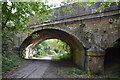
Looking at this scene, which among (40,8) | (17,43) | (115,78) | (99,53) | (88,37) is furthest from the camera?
(17,43)

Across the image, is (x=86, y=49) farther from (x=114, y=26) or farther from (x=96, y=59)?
(x=114, y=26)

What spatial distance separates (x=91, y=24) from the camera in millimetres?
8844

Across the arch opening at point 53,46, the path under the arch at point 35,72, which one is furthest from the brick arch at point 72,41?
the arch opening at point 53,46

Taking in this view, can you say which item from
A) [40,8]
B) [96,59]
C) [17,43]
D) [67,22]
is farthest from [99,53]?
[17,43]

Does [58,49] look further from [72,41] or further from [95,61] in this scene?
[95,61]

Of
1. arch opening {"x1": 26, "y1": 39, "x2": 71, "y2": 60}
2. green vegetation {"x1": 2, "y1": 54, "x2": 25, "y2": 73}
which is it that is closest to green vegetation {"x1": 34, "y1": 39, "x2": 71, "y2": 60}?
arch opening {"x1": 26, "y1": 39, "x2": 71, "y2": 60}

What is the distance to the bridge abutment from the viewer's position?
8359 mm

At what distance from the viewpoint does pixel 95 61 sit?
843 cm

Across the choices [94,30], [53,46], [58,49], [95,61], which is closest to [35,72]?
[95,61]

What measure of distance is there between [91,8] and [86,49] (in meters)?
3.16

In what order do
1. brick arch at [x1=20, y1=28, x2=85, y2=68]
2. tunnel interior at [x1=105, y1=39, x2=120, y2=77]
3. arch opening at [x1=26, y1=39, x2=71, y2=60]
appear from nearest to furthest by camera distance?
tunnel interior at [x1=105, y1=39, x2=120, y2=77] < brick arch at [x1=20, y1=28, x2=85, y2=68] < arch opening at [x1=26, y1=39, x2=71, y2=60]

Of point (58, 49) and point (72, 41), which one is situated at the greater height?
point (72, 41)

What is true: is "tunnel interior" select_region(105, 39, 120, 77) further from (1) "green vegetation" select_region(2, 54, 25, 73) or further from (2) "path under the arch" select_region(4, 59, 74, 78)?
(1) "green vegetation" select_region(2, 54, 25, 73)

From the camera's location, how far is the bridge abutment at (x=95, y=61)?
27.4 feet
